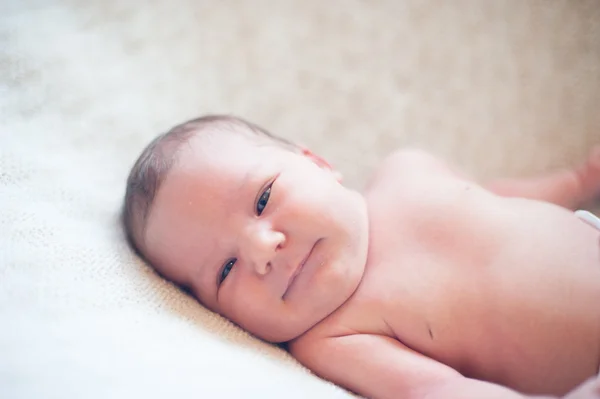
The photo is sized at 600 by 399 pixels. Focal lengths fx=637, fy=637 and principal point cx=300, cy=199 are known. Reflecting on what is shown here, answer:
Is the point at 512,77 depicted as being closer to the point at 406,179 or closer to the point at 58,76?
the point at 406,179

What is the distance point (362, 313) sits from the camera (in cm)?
97

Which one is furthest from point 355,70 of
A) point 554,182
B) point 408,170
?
point 554,182

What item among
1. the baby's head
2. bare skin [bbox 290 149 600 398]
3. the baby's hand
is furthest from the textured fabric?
the baby's hand

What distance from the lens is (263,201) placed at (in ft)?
3.27

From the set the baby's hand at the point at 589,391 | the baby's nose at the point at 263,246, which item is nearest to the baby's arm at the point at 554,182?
the baby's nose at the point at 263,246

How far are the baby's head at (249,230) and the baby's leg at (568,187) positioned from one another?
0.39m

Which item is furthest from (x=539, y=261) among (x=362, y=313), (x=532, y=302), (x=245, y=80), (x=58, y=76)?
(x=58, y=76)

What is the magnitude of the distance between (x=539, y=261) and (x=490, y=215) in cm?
11

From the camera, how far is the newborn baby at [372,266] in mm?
884

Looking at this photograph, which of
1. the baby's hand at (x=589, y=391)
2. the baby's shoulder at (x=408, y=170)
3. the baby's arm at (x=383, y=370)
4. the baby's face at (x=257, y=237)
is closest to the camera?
the baby's hand at (x=589, y=391)

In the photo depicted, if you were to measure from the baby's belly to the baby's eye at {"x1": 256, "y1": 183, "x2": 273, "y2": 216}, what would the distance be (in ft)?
0.80

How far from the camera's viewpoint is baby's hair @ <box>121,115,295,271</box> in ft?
3.35

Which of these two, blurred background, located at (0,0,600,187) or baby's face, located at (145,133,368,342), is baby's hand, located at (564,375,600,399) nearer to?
baby's face, located at (145,133,368,342)

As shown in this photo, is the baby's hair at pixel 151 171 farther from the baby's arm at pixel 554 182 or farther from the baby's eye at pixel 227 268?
the baby's arm at pixel 554 182
